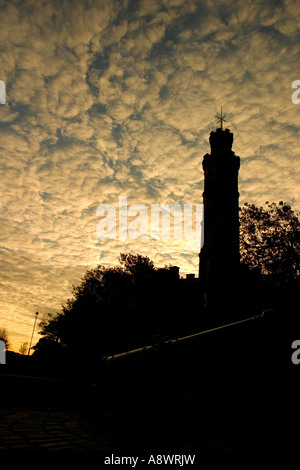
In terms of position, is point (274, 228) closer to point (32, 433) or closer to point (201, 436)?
point (201, 436)

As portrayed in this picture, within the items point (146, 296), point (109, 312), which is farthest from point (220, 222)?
point (109, 312)

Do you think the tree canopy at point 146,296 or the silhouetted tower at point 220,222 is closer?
the tree canopy at point 146,296

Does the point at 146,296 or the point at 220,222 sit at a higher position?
the point at 220,222

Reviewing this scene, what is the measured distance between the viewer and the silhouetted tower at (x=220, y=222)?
2862 cm

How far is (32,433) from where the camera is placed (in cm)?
404

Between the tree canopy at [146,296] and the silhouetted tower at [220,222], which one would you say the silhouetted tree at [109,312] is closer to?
the tree canopy at [146,296]

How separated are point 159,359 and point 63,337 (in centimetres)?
3642

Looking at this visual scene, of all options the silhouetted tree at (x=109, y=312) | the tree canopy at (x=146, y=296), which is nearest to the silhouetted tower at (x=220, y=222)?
the tree canopy at (x=146, y=296)

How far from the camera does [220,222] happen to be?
3089cm

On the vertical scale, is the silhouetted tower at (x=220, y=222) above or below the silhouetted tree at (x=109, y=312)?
above

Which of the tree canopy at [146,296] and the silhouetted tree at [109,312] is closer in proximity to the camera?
the tree canopy at [146,296]

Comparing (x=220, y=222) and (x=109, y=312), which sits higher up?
(x=220, y=222)

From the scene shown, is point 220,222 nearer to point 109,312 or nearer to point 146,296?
point 146,296
